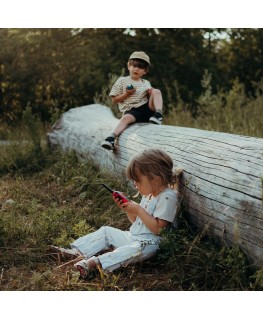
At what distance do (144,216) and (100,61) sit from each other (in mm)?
8826

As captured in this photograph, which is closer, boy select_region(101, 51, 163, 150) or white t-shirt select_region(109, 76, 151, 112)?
boy select_region(101, 51, 163, 150)

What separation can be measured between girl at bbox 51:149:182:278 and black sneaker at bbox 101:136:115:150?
1810 millimetres

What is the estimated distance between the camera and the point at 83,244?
151 inches

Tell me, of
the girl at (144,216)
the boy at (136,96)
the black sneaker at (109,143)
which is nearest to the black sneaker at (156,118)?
the boy at (136,96)

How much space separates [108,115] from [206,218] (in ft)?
15.0

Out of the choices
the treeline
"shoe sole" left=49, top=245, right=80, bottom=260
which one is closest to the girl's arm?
"shoe sole" left=49, top=245, right=80, bottom=260

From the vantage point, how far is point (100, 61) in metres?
12.1

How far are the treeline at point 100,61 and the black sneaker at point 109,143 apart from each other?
12.8 ft

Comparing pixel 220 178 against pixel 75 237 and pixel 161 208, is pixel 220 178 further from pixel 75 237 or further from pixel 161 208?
pixel 75 237

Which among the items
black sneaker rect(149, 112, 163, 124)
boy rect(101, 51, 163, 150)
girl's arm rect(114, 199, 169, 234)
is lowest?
girl's arm rect(114, 199, 169, 234)

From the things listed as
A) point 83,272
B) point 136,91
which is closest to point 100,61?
point 136,91

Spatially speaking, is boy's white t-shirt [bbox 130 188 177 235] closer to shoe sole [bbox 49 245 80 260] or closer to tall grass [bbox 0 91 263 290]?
tall grass [bbox 0 91 263 290]

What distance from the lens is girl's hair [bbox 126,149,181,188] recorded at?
375cm
